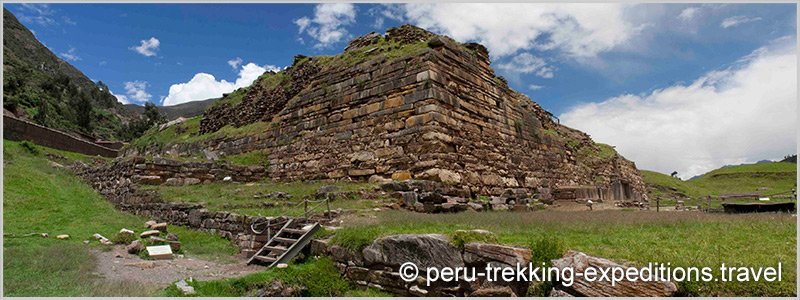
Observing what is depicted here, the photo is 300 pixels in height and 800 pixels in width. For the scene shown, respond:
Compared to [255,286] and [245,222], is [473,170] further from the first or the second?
→ [255,286]

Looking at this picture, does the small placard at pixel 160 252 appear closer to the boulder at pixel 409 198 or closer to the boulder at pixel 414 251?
the boulder at pixel 414 251

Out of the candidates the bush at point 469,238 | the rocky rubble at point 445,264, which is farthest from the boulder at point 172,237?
the bush at point 469,238

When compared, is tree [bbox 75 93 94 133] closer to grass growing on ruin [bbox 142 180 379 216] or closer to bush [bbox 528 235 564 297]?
grass growing on ruin [bbox 142 180 379 216]

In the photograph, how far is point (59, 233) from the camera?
7672 mm

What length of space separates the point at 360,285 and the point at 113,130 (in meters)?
69.6

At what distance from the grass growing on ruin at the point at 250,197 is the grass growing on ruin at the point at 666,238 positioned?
7.28ft

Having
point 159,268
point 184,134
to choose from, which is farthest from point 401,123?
point 184,134

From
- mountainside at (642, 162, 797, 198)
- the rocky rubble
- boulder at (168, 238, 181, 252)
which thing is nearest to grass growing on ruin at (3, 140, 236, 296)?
boulder at (168, 238, 181, 252)

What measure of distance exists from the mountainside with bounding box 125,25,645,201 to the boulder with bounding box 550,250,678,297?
6107mm

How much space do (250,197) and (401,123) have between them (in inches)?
183

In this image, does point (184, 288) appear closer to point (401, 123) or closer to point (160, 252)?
point (160, 252)

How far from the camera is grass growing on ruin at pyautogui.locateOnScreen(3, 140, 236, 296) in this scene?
4.75 meters

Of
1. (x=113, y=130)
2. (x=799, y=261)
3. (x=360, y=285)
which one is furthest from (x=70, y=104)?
(x=799, y=261)

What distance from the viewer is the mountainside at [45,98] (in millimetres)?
40281
